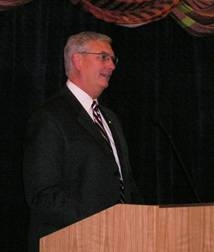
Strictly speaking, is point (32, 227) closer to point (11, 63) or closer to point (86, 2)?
point (11, 63)

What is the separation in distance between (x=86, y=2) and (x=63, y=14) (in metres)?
0.16

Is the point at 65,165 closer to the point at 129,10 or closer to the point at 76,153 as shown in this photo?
the point at 76,153

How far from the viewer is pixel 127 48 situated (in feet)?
11.9

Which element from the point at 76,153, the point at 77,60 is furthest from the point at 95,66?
the point at 76,153

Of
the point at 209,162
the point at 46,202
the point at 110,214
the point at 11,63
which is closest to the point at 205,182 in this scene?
the point at 209,162

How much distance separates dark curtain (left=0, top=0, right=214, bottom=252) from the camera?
3170 mm

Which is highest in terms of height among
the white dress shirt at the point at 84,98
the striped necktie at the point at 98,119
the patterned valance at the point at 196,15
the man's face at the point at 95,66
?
the patterned valance at the point at 196,15

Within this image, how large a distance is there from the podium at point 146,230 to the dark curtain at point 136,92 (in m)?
1.62

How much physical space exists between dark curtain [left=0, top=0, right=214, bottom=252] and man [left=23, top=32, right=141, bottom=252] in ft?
1.81

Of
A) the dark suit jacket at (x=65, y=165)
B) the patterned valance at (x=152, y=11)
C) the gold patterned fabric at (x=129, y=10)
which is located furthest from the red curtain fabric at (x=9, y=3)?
the dark suit jacket at (x=65, y=165)

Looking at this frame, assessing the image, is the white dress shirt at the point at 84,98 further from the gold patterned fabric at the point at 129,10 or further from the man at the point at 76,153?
the gold patterned fabric at the point at 129,10

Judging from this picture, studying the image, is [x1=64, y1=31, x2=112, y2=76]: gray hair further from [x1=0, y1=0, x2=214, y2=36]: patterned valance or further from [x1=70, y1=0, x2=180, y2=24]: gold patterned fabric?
[x1=70, y1=0, x2=180, y2=24]: gold patterned fabric

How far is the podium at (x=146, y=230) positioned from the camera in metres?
1.51

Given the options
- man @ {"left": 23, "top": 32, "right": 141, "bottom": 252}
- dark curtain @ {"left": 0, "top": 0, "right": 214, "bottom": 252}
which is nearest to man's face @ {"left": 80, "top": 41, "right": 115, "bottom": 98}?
man @ {"left": 23, "top": 32, "right": 141, "bottom": 252}
